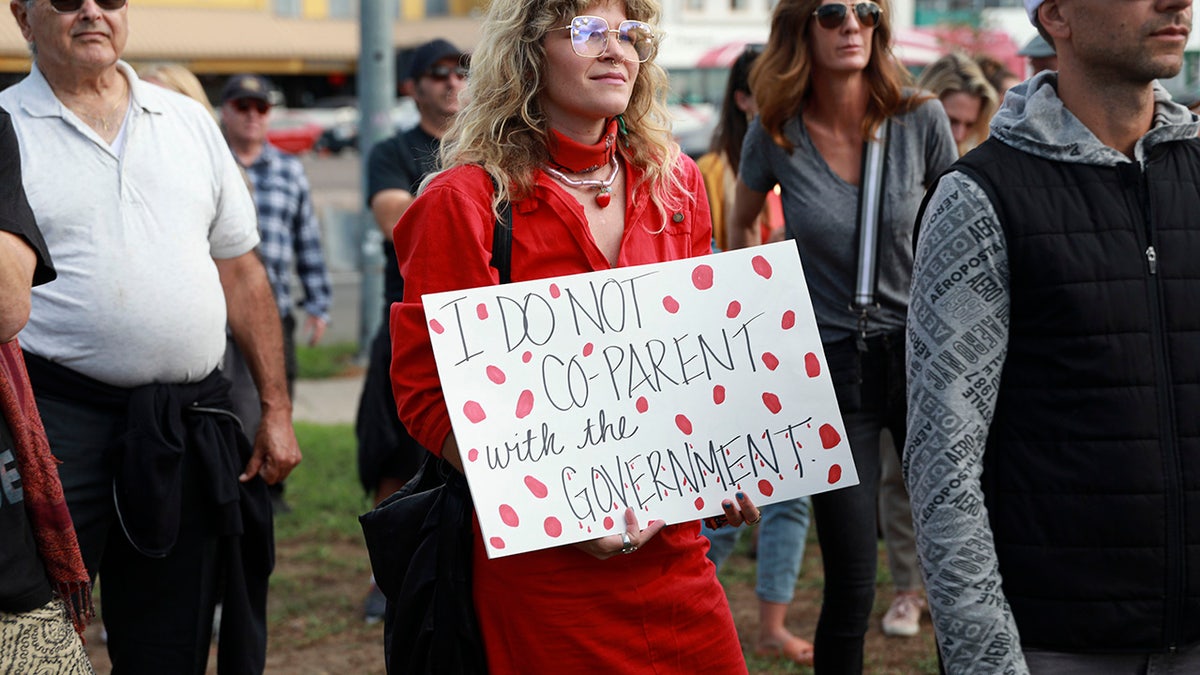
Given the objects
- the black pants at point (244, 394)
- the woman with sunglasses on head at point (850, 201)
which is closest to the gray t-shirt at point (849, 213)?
the woman with sunglasses on head at point (850, 201)

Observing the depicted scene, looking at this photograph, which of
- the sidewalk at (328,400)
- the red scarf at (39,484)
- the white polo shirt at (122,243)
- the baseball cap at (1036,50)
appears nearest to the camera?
the red scarf at (39,484)

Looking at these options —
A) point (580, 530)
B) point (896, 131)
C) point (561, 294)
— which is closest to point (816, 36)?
point (896, 131)

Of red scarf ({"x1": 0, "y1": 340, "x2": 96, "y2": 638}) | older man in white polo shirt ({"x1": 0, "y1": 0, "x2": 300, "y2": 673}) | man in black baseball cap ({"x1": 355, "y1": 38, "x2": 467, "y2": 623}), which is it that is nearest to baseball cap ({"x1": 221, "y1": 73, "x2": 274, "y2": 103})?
man in black baseball cap ({"x1": 355, "y1": 38, "x2": 467, "y2": 623})

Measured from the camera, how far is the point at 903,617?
17.2ft

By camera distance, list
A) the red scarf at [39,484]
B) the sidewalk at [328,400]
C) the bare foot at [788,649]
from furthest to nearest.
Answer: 1. the sidewalk at [328,400]
2. the bare foot at [788,649]
3. the red scarf at [39,484]

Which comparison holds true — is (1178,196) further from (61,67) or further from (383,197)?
(383,197)

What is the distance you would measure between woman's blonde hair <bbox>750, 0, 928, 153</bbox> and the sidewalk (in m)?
5.99

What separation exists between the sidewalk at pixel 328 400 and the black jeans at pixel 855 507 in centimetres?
615

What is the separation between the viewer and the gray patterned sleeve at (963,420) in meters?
2.41

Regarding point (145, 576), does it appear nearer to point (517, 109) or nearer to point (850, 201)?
point (517, 109)

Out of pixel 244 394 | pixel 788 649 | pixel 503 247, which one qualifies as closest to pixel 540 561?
pixel 503 247

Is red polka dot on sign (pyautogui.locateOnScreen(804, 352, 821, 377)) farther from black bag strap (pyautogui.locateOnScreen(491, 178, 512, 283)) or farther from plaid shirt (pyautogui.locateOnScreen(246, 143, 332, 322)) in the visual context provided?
plaid shirt (pyautogui.locateOnScreen(246, 143, 332, 322))

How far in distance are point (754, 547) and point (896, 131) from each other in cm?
273

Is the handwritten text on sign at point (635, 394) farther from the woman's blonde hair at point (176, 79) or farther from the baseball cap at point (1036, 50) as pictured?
the baseball cap at point (1036, 50)
